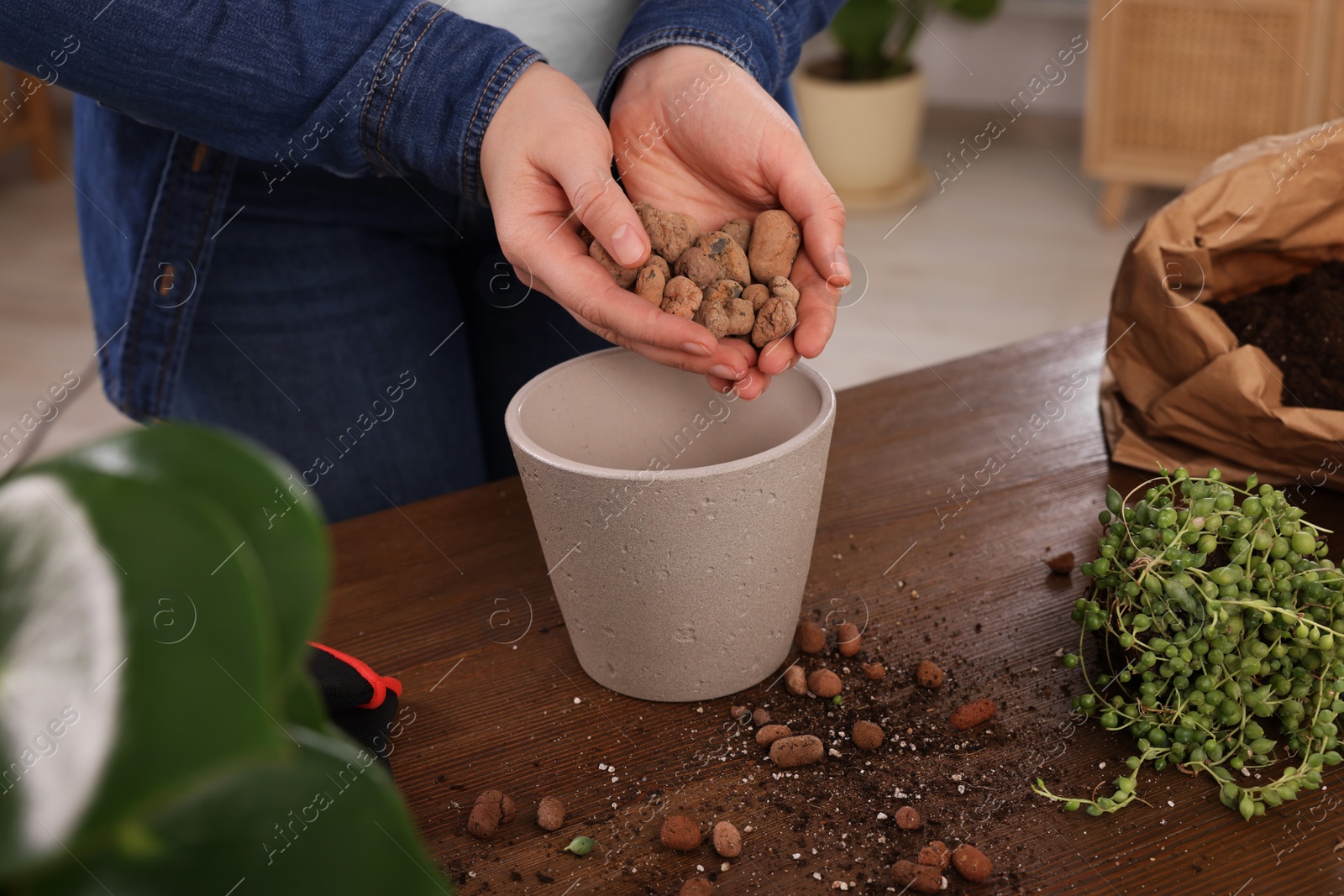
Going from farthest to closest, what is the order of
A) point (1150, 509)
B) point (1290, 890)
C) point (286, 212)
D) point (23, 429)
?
point (23, 429) → point (286, 212) → point (1150, 509) → point (1290, 890)

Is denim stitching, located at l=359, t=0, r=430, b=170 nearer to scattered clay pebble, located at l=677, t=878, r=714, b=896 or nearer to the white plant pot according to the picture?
scattered clay pebble, located at l=677, t=878, r=714, b=896

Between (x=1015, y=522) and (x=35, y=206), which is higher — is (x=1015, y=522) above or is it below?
above

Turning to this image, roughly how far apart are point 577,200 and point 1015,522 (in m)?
0.43

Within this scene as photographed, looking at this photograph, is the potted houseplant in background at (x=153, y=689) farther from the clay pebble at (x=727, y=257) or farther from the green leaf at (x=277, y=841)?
the clay pebble at (x=727, y=257)

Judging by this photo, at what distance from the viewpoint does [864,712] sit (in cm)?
71

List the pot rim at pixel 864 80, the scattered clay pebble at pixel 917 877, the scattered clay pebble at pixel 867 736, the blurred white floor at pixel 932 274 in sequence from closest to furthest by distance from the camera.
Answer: the scattered clay pebble at pixel 917 877
the scattered clay pebble at pixel 867 736
the blurred white floor at pixel 932 274
the pot rim at pixel 864 80

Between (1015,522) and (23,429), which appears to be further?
(23,429)

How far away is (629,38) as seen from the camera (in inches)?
36.6

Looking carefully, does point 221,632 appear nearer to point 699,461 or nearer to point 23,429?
point 699,461

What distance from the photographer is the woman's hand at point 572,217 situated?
0.72 metres

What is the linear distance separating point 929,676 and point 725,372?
24 centimetres

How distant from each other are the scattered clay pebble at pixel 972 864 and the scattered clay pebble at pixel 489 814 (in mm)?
252

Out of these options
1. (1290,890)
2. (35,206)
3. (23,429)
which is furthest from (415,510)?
(35,206)

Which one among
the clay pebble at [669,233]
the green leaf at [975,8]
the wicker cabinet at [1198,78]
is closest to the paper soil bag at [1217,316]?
the clay pebble at [669,233]
